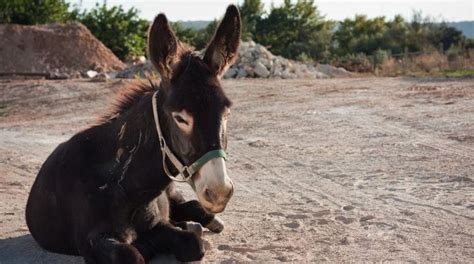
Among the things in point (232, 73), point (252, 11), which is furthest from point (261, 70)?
point (252, 11)

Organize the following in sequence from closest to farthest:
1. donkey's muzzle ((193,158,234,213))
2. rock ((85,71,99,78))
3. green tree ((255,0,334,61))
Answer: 1. donkey's muzzle ((193,158,234,213))
2. rock ((85,71,99,78))
3. green tree ((255,0,334,61))

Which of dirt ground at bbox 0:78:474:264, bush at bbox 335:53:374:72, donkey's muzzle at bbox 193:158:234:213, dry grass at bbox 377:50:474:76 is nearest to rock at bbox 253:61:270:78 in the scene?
dry grass at bbox 377:50:474:76

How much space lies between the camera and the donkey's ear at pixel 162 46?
4.23 m

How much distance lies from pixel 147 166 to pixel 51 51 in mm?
23829

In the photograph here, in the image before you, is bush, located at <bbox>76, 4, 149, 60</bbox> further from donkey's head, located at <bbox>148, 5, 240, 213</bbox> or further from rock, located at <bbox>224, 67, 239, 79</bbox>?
donkey's head, located at <bbox>148, 5, 240, 213</bbox>

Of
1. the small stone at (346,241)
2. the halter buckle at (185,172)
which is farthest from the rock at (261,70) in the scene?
the halter buckle at (185,172)

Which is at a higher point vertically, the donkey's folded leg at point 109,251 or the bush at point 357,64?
the bush at point 357,64

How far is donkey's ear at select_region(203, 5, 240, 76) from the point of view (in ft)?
14.3

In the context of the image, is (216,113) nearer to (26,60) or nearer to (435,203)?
(435,203)

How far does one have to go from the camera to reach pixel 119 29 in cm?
3150

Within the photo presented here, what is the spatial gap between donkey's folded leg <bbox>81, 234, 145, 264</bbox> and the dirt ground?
582mm

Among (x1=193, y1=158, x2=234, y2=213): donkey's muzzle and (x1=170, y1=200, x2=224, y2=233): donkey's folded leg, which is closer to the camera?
(x1=193, y1=158, x2=234, y2=213): donkey's muzzle

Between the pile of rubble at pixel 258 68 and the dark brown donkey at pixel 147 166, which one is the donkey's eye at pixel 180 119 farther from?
the pile of rubble at pixel 258 68

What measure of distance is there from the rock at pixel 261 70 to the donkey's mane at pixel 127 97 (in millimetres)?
18470
